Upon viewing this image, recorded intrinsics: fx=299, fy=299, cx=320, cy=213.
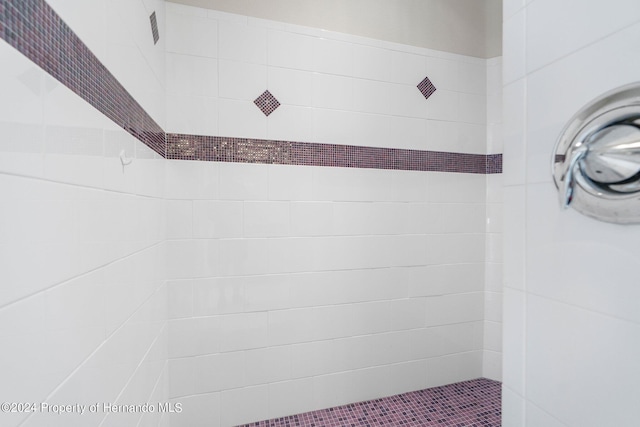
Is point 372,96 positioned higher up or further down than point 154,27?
further down

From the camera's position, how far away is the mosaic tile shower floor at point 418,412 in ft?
5.52

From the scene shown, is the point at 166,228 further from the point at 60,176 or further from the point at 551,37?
the point at 551,37

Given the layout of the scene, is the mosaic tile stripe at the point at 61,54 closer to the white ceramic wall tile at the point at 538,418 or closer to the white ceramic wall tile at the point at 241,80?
the white ceramic wall tile at the point at 241,80

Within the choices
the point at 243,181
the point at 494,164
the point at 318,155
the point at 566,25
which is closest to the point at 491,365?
the point at 494,164

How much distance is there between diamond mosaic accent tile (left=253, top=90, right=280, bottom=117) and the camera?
1.68 metres

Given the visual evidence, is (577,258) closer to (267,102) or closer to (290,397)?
(267,102)

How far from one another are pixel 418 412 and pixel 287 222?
4.50 feet

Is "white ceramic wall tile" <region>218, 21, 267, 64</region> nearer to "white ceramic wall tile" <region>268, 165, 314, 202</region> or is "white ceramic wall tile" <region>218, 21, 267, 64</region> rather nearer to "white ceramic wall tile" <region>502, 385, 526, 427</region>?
"white ceramic wall tile" <region>268, 165, 314, 202</region>

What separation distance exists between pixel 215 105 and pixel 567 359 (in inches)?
67.2

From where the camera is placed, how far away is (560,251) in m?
0.58

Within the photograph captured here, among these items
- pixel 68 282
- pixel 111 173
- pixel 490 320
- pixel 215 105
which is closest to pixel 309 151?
pixel 215 105

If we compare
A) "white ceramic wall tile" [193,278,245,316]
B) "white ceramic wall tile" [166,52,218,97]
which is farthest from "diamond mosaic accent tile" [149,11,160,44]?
"white ceramic wall tile" [193,278,245,316]

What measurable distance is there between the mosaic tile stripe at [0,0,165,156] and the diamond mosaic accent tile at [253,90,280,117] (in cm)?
76

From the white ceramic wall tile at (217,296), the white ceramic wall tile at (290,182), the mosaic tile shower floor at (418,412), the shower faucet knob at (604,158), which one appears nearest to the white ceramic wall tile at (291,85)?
the white ceramic wall tile at (290,182)
